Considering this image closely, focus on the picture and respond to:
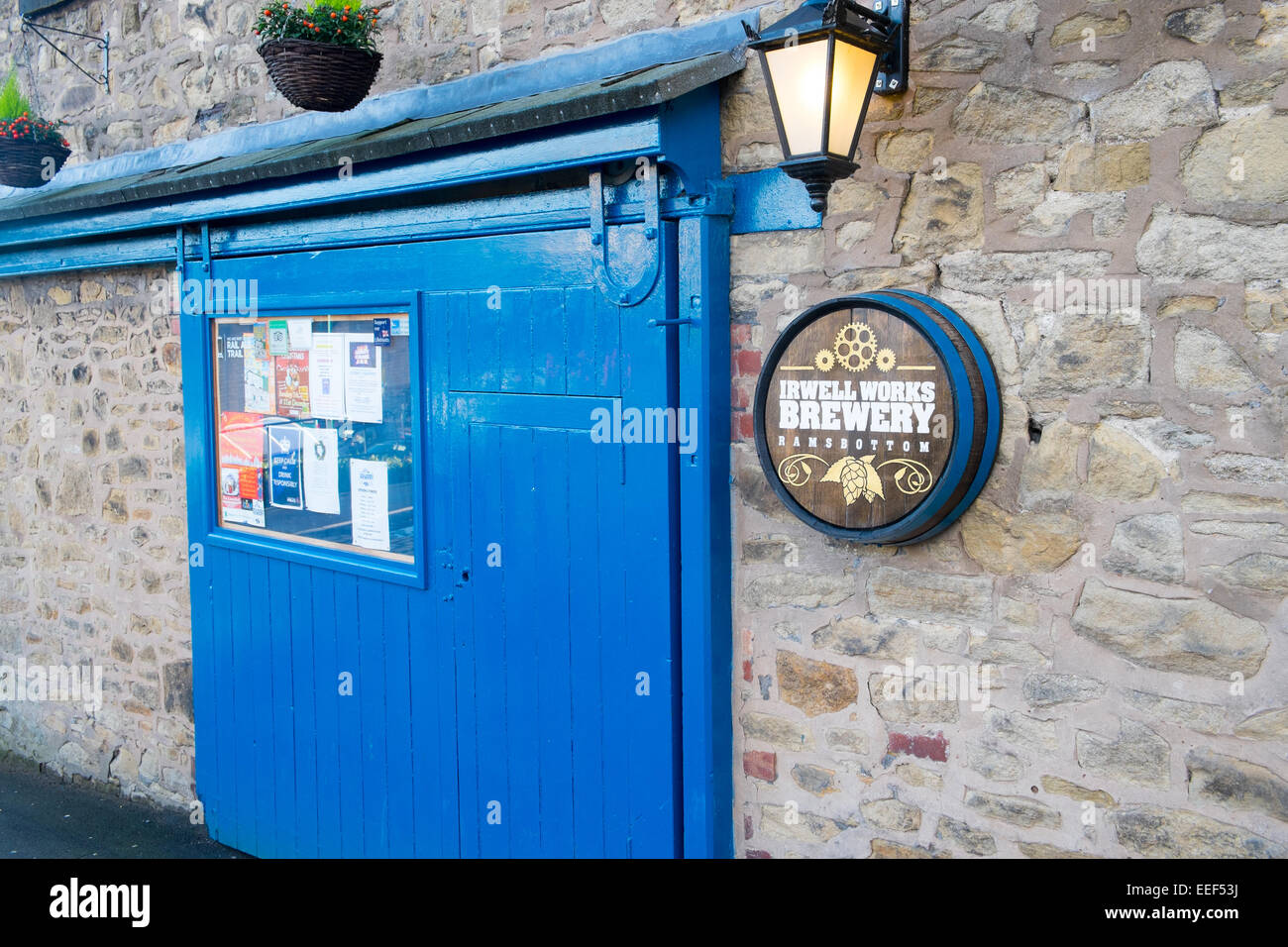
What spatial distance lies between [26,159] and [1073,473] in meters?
5.74

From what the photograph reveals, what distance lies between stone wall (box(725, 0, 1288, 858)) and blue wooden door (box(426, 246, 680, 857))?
1.38 feet

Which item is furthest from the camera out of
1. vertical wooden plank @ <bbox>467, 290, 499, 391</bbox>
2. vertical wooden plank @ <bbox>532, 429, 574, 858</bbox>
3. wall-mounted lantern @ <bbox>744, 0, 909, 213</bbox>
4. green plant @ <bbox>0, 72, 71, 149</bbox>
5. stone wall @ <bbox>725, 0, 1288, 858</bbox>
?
green plant @ <bbox>0, 72, 71, 149</bbox>

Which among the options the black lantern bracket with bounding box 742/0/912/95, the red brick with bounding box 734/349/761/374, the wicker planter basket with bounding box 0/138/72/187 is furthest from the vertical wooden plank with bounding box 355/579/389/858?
the wicker planter basket with bounding box 0/138/72/187

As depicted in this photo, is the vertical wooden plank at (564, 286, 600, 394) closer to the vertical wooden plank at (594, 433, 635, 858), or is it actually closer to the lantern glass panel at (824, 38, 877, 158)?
the vertical wooden plank at (594, 433, 635, 858)

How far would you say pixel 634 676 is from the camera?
12.2 ft

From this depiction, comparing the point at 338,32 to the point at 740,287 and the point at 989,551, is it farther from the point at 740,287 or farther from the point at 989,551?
the point at 989,551

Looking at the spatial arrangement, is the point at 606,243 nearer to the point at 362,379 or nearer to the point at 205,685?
the point at 362,379

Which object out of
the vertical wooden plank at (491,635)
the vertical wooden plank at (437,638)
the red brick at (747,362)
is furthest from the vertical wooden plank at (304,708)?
the red brick at (747,362)

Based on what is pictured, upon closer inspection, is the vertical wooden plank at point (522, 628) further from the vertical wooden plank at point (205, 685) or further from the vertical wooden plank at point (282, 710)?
the vertical wooden plank at point (205, 685)

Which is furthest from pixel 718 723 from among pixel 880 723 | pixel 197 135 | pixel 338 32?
pixel 197 135

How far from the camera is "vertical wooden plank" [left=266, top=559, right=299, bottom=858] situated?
16.3ft

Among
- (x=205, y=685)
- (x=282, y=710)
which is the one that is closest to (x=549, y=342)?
(x=282, y=710)

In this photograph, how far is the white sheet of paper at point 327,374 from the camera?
4.68 metres

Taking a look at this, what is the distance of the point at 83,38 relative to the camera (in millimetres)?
6230
